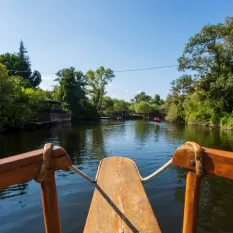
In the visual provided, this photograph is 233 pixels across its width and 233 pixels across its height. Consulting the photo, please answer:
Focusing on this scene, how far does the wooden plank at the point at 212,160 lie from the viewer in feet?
4.90

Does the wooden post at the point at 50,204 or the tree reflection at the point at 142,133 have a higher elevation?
the wooden post at the point at 50,204

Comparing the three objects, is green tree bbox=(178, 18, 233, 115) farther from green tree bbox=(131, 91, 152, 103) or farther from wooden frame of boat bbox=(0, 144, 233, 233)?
green tree bbox=(131, 91, 152, 103)

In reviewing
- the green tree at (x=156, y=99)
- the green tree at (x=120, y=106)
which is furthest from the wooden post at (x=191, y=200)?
the green tree at (x=156, y=99)

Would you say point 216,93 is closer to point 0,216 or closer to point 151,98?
point 0,216

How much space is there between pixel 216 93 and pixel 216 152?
2854 centimetres

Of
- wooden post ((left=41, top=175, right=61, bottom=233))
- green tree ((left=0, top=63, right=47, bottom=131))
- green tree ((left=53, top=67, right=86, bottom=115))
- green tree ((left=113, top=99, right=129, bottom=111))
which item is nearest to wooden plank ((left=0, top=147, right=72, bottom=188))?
wooden post ((left=41, top=175, right=61, bottom=233))

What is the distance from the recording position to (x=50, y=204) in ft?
5.39

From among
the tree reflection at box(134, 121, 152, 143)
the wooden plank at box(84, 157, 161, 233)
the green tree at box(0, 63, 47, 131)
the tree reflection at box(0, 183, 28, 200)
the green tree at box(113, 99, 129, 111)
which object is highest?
the green tree at box(113, 99, 129, 111)

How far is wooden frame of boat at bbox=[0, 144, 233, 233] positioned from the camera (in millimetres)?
1483

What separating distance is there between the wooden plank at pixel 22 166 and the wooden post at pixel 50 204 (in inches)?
5.3

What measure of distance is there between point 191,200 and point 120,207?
3.66 ft

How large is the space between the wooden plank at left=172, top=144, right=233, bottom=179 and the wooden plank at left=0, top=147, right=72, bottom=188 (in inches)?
37.2

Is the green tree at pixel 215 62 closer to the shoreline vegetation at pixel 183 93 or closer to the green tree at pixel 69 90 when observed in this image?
the shoreline vegetation at pixel 183 93

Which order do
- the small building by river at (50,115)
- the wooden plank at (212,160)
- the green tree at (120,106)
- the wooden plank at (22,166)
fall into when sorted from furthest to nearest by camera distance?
the green tree at (120,106), the small building by river at (50,115), the wooden plank at (212,160), the wooden plank at (22,166)
